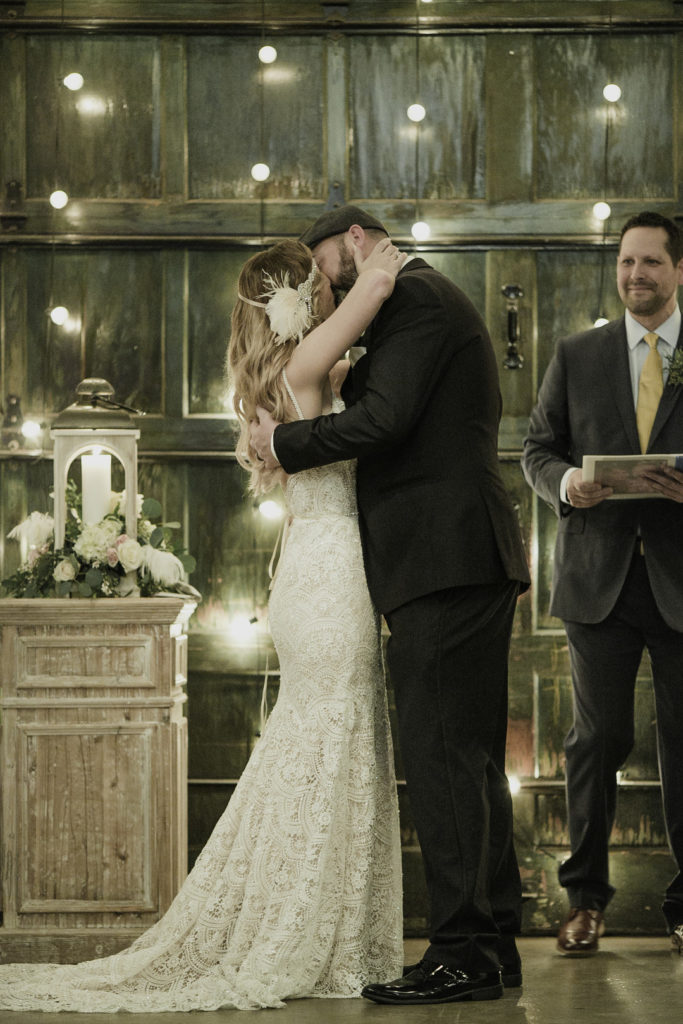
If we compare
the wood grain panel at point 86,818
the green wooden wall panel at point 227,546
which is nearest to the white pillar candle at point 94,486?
the green wooden wall panel at point 227,546

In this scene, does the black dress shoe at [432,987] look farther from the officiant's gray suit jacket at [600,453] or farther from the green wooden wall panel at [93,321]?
the green wooden wall panel at [93,321]

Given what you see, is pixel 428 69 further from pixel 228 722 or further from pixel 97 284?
pixel 228 722

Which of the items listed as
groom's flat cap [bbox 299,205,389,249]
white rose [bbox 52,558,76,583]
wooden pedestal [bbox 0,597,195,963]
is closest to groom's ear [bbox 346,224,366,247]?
groom's flat cap [bbox 299,205,389,249]

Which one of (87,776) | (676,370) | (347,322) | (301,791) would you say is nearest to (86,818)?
(87,776)

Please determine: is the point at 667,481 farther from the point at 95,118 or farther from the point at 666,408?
the point at 95,118

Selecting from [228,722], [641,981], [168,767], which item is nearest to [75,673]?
[168,767]

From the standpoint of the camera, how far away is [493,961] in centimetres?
284

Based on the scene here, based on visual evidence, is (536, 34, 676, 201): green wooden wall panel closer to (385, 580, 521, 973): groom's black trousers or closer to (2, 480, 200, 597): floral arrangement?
(2, 480, 200, 597): floral arrangement

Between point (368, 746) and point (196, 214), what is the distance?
2.12 metres

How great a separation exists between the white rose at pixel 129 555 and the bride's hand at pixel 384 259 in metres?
1.12

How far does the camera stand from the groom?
9.21 ft

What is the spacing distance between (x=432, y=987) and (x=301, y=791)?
51 centimetres

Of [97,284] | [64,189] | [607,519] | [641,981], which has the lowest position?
[641,981]

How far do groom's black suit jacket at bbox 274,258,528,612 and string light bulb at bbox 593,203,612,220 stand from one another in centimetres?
152
